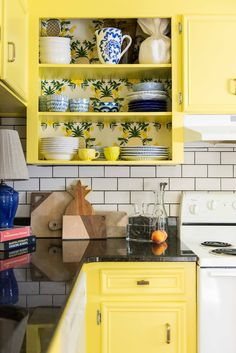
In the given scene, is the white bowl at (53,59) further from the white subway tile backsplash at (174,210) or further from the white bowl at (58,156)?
the white subway tile backsplash at (174,210)

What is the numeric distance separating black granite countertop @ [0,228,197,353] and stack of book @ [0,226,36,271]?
1.1 inches

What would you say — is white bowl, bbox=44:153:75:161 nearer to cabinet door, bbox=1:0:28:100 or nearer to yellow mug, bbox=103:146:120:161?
yellow mug, bbox=103:146:120:161

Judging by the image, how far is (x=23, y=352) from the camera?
35.0 inches

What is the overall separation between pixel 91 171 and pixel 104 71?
62cm

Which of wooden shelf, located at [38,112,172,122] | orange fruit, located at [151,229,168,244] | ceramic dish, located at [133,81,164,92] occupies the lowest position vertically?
orange fruit, located at [151,229,168,244]

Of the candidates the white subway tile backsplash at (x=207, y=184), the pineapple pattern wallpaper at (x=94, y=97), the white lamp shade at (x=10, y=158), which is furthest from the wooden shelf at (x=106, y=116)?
the white subway tile backsplash at (x=207, y=184)

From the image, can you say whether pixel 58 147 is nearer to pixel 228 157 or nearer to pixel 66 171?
pixel 66 171

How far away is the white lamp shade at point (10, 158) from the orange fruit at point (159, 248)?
0.76 metres

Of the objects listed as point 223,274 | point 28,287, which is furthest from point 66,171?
point 28,287

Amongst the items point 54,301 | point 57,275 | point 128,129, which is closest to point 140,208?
point 128,129

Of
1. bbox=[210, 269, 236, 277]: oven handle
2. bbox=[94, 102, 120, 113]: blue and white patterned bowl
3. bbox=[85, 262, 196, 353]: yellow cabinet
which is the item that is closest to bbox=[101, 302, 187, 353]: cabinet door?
bbox=[85, 262, 196, 353]: yellow cabinet

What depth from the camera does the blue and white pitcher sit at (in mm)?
2594

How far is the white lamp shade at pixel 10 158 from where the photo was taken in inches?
88.6

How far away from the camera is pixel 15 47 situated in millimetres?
2260
